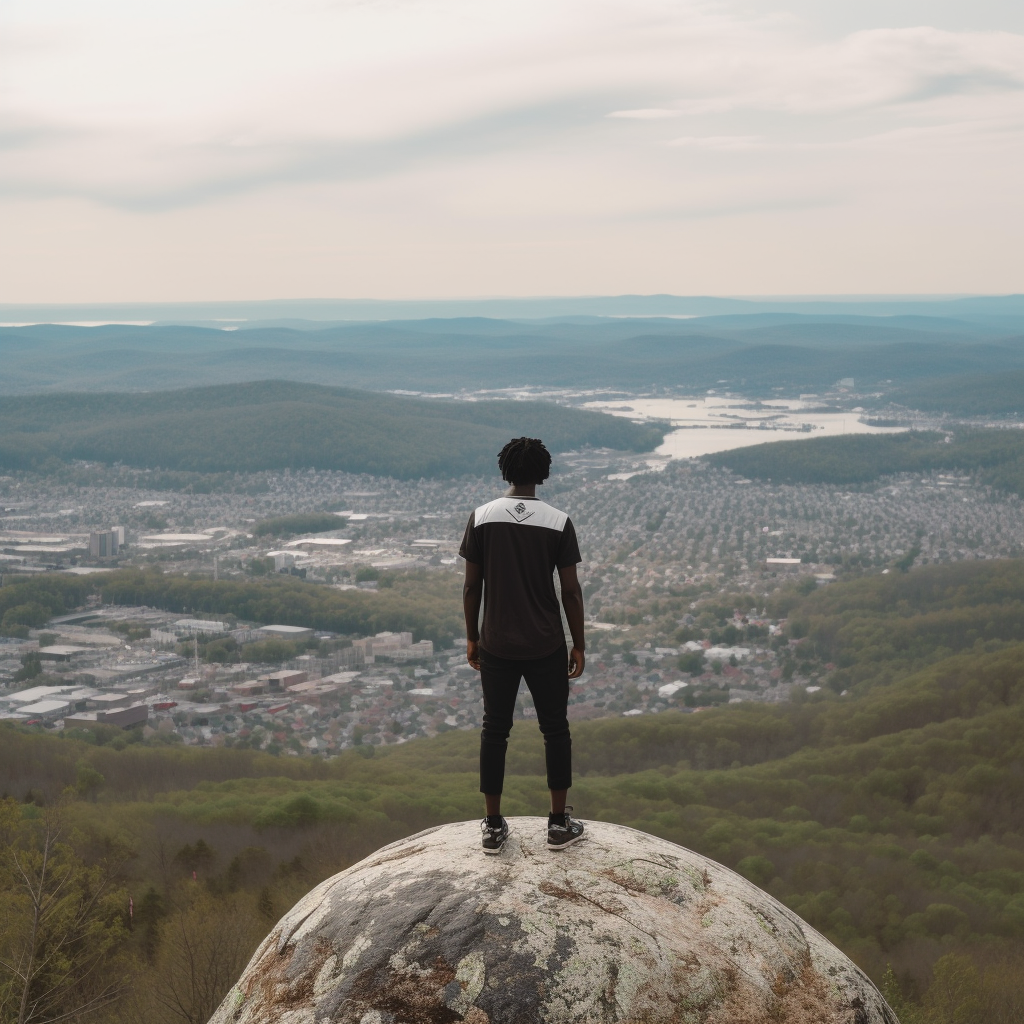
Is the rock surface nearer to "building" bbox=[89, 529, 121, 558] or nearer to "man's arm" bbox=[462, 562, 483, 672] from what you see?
"man's arm" bbox=[462, 562, 483, 672]

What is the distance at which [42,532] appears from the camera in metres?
147

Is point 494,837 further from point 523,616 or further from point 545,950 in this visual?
point 523,616

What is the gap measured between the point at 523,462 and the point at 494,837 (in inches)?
113

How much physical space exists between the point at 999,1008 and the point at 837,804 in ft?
68.9

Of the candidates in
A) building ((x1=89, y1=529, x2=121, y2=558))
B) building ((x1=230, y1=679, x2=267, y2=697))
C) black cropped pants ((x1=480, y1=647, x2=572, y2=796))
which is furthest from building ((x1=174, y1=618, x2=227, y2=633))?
black cropped pants ((x1=480, y1=647, x2=572, y2=796))

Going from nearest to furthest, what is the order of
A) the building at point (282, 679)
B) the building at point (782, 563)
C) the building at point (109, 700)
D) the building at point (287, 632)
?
the building at point (109, 700), the building at point (282, 679), the building at point (287, 632), the building at point (782, 563)

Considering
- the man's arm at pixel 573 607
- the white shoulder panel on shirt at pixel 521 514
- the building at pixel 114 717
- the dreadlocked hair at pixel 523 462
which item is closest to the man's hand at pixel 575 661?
the man's arm at pixel 573 607

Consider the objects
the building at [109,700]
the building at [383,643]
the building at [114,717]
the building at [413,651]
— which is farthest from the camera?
the building at [383,643]

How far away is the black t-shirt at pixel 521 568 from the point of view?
27.0 feet

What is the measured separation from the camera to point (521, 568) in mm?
8234

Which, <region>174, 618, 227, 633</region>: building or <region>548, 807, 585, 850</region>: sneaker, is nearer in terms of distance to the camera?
<region>548, 807, 585, 850</region>: sneaker

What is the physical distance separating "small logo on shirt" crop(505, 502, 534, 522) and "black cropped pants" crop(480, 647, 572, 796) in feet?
3.46

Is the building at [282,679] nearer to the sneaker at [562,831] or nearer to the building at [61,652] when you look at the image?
the building at [61,652]

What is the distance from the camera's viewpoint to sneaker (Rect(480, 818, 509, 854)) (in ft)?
27.2
